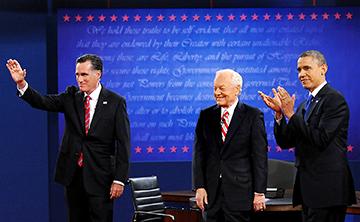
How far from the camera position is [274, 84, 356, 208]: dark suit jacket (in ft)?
13.7

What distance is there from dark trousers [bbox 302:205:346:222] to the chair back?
2430 millimetres

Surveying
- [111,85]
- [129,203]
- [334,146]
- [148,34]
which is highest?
[148,34]

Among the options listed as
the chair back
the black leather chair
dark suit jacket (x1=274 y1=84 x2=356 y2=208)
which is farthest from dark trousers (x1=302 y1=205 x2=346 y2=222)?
the chair back

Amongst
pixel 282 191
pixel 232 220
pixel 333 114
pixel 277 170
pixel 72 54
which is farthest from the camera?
pixel 72 54

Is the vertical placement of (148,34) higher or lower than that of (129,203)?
higher

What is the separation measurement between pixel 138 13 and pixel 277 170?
7.25ft

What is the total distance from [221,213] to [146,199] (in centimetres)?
214

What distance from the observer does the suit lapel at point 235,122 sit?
4547 mm

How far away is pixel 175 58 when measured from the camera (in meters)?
7.26

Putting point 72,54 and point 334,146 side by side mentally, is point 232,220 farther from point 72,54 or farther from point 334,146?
point 72,54

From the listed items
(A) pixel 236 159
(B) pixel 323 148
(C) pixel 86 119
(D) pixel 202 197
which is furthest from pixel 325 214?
(C) pixel 86 119

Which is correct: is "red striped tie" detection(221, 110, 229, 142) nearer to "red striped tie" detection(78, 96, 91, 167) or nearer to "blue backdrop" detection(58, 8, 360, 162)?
"red striped tie" detection(78, 96, 91, 167)

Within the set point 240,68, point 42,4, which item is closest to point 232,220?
point 240,68

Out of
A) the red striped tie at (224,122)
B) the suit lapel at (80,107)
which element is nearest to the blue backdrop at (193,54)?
the suit lapel at (80,107)
